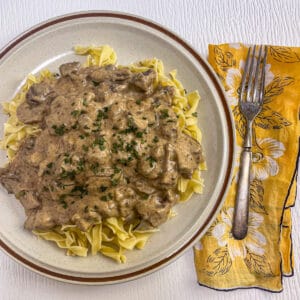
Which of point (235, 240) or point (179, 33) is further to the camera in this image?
point (179, 33)

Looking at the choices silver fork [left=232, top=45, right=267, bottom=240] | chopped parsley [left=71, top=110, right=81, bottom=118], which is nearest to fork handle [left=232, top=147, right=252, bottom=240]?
silver fork [left=232, top=45, right=267, bottom=240]

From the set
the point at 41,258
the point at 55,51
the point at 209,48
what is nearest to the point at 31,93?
the point at 55,51

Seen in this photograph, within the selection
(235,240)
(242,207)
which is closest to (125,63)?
(242,207)

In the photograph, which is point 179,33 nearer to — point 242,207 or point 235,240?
point 242,207

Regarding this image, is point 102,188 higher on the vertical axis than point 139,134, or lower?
lower

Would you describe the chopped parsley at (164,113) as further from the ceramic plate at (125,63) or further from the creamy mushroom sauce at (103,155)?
the ceramic plate at (125,63)

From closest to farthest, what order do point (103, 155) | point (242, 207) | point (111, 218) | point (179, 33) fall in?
point (103, 155), point (111, 218), point (242, 207), point (179, 33)

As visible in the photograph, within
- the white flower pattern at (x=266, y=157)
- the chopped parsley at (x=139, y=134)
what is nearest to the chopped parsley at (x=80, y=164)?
the chopped parsley at (x=139, y=134)
